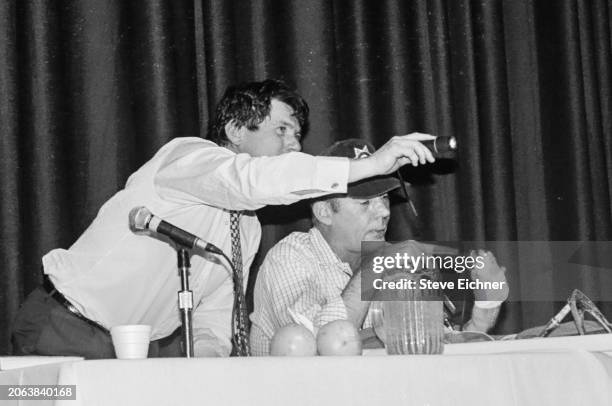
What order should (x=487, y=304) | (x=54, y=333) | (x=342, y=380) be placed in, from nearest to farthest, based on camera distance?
(x=342, y=380) < (x=54, y=333) < (x=487, y=304)

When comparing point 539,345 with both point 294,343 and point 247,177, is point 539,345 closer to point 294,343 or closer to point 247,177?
point 294,343

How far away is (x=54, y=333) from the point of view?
2.06 m

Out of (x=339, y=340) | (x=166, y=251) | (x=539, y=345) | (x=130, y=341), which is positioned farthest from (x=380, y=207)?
(x=130, y=341)

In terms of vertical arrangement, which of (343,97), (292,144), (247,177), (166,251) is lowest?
(166,251)

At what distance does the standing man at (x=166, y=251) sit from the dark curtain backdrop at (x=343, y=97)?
41cm

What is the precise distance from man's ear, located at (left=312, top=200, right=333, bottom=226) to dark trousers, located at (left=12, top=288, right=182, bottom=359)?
2.38ft

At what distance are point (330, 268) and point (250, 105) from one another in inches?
18.8

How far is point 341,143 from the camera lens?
262cm

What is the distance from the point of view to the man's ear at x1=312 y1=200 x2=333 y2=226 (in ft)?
8.46

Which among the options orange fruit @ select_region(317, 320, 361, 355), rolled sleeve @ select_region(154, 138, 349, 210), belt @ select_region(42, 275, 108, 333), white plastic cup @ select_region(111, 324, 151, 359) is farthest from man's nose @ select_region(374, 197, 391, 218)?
white plastic cup @ select_region(111, 324, 151, 359)

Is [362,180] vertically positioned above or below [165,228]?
above

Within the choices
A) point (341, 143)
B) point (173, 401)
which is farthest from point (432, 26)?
point (173, 401)

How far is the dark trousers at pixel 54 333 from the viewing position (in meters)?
2.05

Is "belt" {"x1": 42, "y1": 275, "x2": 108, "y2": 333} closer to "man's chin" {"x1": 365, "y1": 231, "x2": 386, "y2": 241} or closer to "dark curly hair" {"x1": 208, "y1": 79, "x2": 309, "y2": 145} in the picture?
"dark curly hair" {"x1": 208, "y1": 79, "x2": 309, "y2": 145}
